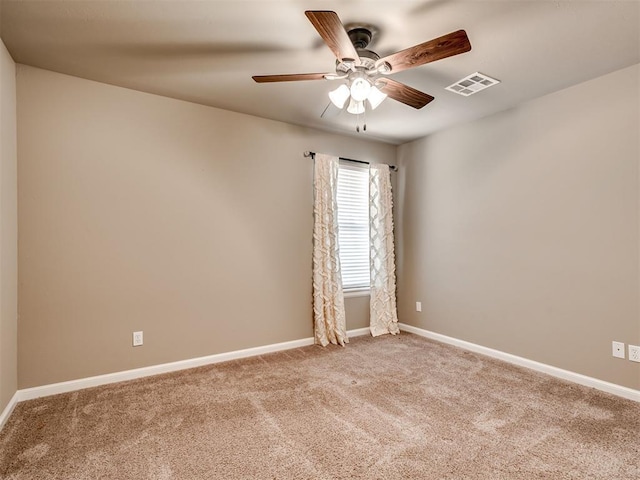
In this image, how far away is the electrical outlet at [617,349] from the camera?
8.35 feet

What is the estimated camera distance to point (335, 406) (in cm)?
238

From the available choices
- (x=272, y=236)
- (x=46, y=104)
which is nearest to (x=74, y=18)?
(x=46, y=104)

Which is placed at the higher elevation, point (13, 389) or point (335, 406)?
point (13, 389)

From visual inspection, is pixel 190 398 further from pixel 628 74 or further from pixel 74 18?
pixel 628 74

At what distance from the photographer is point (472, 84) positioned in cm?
277

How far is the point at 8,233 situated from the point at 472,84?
12.2 ft

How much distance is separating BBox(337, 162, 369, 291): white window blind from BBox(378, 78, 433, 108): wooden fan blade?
173 cm

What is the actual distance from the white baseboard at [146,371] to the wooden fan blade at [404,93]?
2690 mm

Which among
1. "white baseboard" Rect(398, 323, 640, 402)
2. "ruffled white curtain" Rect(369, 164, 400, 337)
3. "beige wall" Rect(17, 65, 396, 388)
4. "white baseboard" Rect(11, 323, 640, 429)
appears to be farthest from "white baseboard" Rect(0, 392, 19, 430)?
"white baseboard" Rect(398, 323, 640, 402)

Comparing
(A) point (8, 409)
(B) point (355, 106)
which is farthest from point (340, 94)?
(A) point (8, 409)

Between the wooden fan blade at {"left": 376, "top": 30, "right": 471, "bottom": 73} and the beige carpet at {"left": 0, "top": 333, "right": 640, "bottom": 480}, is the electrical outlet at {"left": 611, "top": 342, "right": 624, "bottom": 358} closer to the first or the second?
the beige carpet at {"left": 0, "top": 333, "right": 640, "bottom": 480}

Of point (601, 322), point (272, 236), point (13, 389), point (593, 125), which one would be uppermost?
point (593, 125)

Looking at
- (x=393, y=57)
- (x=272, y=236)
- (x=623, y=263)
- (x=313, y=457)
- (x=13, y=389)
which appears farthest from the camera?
(x=272, y=236)

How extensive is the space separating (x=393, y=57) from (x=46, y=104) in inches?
105
